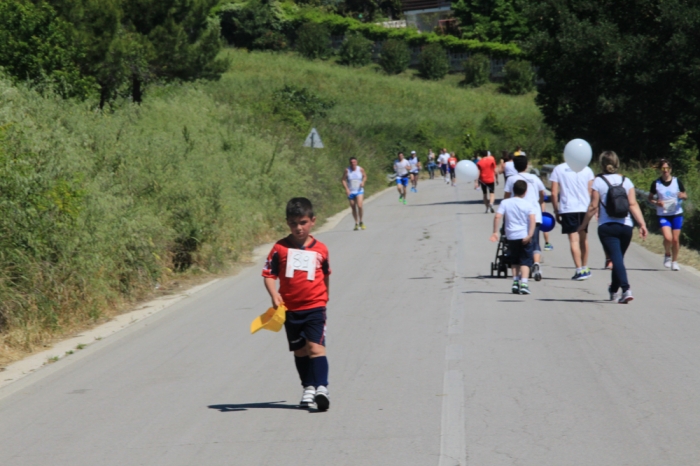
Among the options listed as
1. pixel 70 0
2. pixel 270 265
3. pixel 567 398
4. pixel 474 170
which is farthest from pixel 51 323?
pixel 70 0

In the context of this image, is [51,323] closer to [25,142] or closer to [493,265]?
[25,142]

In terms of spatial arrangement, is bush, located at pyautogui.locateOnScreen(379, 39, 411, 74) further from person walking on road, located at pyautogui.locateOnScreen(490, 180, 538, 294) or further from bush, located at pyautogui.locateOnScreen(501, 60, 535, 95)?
person walking on road, located at pyautogui.locateOnScreen(490, 180, 538, 294)

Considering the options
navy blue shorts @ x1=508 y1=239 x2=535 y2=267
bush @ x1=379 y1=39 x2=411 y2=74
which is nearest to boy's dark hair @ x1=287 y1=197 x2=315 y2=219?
navy blue shorts @ x1=508 y1=239 x2=535 y2=267

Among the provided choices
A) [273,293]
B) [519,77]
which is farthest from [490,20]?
[273,293]

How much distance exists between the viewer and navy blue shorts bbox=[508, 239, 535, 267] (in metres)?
12.6

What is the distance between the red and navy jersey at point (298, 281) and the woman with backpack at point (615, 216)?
223 inches

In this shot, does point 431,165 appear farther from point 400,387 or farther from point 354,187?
point 400,387

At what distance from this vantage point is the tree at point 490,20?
84562mm

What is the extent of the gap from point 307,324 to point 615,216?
6060mm

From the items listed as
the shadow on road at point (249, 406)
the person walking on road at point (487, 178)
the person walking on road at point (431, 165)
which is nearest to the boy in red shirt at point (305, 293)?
the shadow on road at point (249, 406)

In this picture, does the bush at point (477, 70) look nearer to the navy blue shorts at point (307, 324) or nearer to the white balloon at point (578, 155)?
the white balloon at point (578, 155)

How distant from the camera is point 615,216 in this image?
11664 mm

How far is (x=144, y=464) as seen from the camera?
18.5 ft

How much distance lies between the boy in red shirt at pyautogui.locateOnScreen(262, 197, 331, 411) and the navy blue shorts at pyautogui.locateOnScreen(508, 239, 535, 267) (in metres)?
6.15
